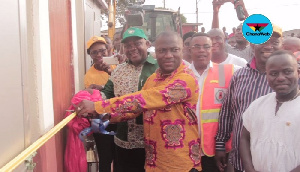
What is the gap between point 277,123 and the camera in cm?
219

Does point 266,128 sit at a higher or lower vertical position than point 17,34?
lower

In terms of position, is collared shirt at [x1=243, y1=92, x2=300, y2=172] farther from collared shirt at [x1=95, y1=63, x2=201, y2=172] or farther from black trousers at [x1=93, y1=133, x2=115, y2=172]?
black trousers at [x1=93, y1=133, x2=115, y2=172]

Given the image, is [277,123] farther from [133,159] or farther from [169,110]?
[133,159]

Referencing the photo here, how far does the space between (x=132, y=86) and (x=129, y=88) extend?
0.03 m

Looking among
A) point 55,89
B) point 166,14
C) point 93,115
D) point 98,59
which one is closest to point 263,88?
point 93,115

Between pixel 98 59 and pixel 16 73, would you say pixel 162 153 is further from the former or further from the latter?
pixel 98 59

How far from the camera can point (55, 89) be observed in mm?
2715

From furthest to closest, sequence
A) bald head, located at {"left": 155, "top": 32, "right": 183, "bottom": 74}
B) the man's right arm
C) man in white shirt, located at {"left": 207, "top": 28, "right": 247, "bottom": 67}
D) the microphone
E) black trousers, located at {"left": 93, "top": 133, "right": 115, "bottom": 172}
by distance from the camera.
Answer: the microphone, man in white shirt, located at {"left": 207, "top": 28, "right": 247, "bottom": 67}, black trousers, located at {"left": 93, "top": 133, "right": 115, "bottom": 172}, the man's right arm, bald head, located at {"left": 155, "top": 32, "right": 183, "bottom": 74}

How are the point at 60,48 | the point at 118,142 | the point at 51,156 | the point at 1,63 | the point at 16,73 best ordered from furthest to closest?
the point at 118,142, the point at 60,48, the point at 51,156, the point at 16,73, the point at 1,63

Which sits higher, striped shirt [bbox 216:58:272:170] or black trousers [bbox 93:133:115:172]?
→ striped shirt [bbox 216:58:272:170]

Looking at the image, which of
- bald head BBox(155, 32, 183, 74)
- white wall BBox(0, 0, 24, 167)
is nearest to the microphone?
bald head BBox(155, 32, 183, 74)

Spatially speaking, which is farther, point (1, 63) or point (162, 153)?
point (162, 153)

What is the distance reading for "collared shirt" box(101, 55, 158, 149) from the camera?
3.11 meters

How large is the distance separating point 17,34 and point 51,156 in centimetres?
99
